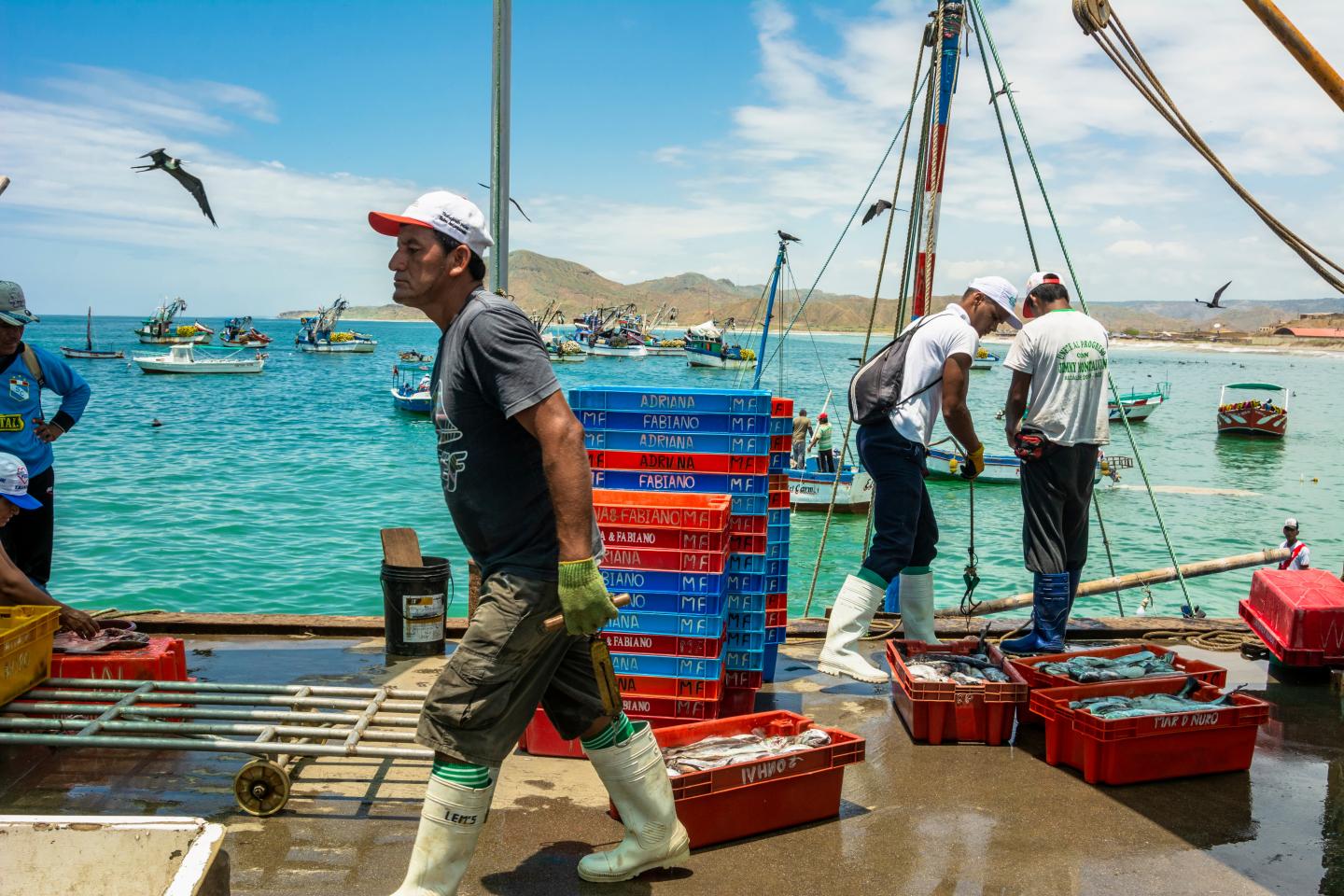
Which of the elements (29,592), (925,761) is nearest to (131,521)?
(29,592)

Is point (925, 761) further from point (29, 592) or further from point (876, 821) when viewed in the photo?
point (29, 592)

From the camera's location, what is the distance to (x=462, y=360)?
129 inches

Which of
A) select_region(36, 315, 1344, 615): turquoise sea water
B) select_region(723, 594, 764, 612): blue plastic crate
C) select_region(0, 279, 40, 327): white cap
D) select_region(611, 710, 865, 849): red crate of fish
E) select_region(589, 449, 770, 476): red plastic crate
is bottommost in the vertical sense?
select_region(36, 315, 1344, 615): turquoise sea water

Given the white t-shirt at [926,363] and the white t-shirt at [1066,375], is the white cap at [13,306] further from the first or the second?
the white t-shirt at [1066,375]

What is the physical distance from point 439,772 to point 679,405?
2487 millimetres

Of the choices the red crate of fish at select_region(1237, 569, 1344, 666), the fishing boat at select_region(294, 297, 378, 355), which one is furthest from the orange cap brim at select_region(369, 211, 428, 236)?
the fishing boat at select_region(294, 297, 378, 355)

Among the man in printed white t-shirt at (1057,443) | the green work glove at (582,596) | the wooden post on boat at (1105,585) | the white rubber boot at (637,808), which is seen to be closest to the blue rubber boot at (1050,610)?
the man in printed white t-shirt at (1057,443)

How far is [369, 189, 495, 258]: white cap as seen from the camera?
335 centimetres

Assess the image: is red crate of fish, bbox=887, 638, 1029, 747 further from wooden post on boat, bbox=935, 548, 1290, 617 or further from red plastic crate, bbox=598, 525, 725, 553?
wooden post on boat, bbox=935, 548, 1290, 617

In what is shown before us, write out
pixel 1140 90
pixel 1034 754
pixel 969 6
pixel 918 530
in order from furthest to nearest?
pixel 969 6, pixel 918 530, pixel 1034 754, pixel 1140 90

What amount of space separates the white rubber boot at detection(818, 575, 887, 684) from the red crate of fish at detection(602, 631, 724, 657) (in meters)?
1.22

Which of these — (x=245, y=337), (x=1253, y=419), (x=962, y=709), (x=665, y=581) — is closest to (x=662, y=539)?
(x=665, y=581)

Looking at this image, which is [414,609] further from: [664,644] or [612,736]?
[612,736]

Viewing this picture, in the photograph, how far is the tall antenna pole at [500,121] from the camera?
247 inches
